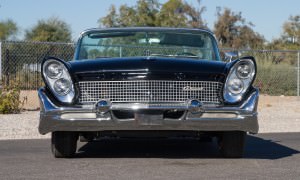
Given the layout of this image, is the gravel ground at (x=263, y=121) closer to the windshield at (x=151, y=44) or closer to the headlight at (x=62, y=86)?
the windshield at (x=151, y=44)

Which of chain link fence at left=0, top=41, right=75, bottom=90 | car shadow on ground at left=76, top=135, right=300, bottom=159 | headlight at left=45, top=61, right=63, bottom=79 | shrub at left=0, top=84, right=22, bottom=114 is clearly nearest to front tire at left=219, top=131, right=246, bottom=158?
car shadow on ground at left=76, top=135, right=300, bottom=159

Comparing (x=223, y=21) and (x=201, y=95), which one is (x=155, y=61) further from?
(x=223, y=21)

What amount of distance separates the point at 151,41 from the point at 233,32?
37.5 metres

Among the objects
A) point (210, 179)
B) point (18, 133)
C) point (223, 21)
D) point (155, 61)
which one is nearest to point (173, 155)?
point (155, 61)

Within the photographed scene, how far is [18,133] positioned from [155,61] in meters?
4.88

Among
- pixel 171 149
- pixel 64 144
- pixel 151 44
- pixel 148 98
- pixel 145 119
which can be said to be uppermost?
pixel 151 44

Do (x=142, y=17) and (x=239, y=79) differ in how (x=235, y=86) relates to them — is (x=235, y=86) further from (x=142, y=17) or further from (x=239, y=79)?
(x=142, y=17)

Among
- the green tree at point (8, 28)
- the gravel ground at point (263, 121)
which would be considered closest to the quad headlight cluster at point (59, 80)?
the gravel ground at point (263, 121)

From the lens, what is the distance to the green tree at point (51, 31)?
1913 inches

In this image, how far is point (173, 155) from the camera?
26.8 feet

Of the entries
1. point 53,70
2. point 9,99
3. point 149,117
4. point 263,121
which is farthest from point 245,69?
point 9,99

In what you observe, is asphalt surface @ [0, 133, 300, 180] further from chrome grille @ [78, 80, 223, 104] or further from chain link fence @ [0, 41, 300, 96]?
chain link fence @ [0, 41, 300, 96]

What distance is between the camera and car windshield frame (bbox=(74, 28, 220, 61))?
8.94 meters

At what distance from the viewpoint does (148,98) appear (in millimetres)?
7312
